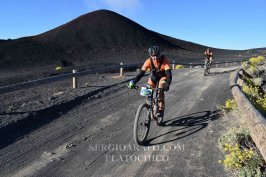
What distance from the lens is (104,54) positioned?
9088 cm

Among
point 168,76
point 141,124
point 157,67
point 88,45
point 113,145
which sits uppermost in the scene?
point 157,67

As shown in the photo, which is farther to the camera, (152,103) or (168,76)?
(152,103)

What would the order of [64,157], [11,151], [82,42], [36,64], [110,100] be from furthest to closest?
[82,42] → [36,64] → [110,100] → [11,151] → [64,157]

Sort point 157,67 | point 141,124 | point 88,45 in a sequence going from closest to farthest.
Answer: point 141,124 < point 157,67 < point 88,45

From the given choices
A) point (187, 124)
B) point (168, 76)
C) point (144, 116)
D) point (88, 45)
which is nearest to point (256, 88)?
point (187, 124)

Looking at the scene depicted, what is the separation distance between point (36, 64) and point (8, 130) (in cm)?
6037

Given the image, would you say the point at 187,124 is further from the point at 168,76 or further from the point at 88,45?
the point at 88,45

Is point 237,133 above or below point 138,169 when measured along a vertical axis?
above

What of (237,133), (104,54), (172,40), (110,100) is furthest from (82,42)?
(237,133)

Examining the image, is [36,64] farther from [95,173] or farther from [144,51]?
[95,173]

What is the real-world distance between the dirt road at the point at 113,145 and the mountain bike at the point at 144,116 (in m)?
0.22

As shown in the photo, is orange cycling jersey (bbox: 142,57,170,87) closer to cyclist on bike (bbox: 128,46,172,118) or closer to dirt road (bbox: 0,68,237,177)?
cyclist on bike (bbox: 128,46,172,118)

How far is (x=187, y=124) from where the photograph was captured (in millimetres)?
9000

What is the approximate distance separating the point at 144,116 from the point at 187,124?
1.75 metres
